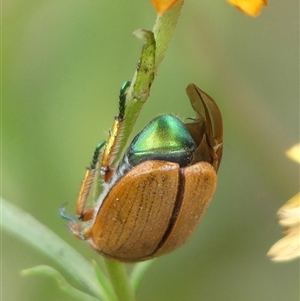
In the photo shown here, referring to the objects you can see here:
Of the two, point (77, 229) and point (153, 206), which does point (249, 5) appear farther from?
point (77, 229)

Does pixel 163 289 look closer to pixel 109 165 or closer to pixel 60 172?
pixel 60 172

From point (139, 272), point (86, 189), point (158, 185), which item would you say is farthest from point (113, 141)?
point (139, 272)

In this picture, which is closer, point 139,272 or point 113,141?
point 113,141

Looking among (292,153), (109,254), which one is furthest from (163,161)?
(292,153)

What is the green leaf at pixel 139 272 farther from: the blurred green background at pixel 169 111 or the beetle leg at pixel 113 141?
the blurred green background at pixel 169 111

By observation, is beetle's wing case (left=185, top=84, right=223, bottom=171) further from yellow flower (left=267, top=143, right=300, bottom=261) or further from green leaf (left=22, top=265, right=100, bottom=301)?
green leaf (left=22, top=265, right=100, bottom=301)

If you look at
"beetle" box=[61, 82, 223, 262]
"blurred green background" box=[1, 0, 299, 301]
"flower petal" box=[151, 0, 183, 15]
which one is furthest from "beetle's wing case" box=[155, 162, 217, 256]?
"blurred green background" box=[1, 0, 299, 301]
